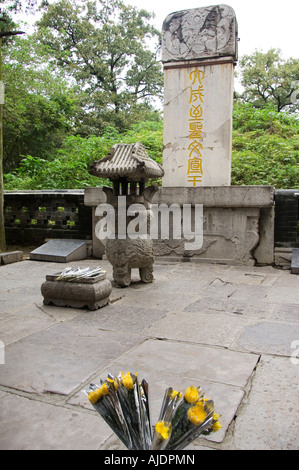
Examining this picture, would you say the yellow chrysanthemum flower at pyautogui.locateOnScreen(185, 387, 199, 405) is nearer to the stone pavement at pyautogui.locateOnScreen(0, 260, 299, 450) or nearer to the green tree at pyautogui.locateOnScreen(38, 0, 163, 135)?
the stone pavement at pyautogui.locateOnScreen(0, 260, 299, 450)

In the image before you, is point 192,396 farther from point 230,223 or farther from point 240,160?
point 240,160

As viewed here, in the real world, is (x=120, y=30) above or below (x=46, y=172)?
above

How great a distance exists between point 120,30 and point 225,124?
760 inches

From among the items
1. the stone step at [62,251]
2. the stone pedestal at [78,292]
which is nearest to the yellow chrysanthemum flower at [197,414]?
the stone pedestal at [78,292]

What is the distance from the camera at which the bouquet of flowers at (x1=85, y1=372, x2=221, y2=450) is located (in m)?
1.29

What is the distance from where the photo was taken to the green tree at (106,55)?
2109 cm

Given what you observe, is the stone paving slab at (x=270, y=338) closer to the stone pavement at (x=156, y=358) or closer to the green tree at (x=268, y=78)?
the stone pavement at (x=156, y=358)

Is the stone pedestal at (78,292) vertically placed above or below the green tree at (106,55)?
below

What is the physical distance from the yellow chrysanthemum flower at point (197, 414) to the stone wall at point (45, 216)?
581cm

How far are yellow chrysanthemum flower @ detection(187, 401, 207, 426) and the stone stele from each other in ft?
18.0

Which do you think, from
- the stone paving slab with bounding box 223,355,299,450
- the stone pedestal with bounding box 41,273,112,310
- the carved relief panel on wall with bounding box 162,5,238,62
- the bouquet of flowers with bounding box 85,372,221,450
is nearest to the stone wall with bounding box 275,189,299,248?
the carved relief panel on wall with bounding box 162,5,238,62

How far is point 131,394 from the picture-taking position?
1411mm

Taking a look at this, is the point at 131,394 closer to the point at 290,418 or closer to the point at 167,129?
the point at 290,418
